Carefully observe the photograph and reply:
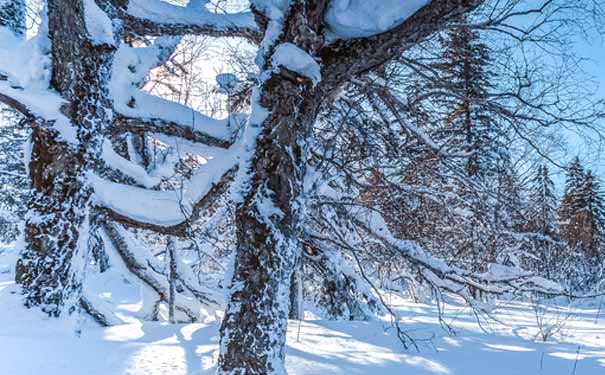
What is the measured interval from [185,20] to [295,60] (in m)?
1.96

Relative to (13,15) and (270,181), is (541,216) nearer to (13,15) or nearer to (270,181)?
(270,181)

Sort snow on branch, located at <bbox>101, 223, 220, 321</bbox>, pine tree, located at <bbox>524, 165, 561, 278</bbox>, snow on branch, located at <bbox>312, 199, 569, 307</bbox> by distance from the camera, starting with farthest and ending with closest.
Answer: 1. snow on branch, located at <bbox>101, 223, 220, 321</bbox>
2. pine tree, located at <bbox>524, 165, 561, 278</bbox>
3. snow on branch, located at <bbox>312, 199, 569, 307</bbox>

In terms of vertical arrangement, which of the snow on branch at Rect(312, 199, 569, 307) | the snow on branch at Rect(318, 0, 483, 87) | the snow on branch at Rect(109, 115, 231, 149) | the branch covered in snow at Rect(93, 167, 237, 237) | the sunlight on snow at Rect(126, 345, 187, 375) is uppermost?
the snow on branch at Rect(318, 0, 483, 87)

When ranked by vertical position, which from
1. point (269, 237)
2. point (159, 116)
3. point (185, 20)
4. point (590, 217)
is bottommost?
point (269, 237)

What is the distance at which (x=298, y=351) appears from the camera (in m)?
3.31

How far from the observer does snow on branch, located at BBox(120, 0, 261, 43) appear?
3625mm

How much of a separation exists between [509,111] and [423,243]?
68.5 inches

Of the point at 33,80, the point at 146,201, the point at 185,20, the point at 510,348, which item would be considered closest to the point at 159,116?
the point at 146,201

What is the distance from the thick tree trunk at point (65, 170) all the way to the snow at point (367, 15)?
89.2 inches

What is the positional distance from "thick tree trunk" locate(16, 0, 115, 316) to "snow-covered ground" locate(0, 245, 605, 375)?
0.26 m

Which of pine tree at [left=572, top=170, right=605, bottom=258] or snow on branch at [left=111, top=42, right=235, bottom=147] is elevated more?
pine tree at [left=572, top=170, right=605, bottom=258]

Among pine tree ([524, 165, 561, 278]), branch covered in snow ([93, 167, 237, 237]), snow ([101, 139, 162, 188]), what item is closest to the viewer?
branch covered in snow ([93, 167, 237, 237])

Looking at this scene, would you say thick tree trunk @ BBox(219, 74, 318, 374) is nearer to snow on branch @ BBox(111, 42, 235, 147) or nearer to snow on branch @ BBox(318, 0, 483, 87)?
snow on branch @ BBox(318, 0, 483, 87)

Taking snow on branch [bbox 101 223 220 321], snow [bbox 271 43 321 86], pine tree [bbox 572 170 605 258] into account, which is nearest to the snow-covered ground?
snow on branch [bbox 101 223 220 321]
